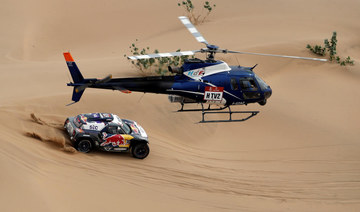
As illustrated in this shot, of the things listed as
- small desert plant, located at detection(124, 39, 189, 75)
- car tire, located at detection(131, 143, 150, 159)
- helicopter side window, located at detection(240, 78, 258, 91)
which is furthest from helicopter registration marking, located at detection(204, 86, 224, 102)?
small desert plant, located at detection(124, 39, 189, 75)

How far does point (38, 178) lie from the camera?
38.7 feet

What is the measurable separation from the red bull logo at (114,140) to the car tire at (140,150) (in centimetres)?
43

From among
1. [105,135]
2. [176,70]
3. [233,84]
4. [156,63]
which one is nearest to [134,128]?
[105,135]

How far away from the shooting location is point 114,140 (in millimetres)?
15414

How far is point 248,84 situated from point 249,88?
154mm

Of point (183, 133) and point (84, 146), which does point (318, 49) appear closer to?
point (183, 133)

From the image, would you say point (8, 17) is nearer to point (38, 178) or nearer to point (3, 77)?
point (3, 77)

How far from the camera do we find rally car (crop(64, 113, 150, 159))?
49.6 feet

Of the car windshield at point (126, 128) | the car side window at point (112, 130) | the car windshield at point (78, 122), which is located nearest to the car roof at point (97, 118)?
the car windshield at point (78, 122)

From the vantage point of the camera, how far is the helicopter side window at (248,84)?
17277 mm

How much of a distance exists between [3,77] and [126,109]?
8000mm

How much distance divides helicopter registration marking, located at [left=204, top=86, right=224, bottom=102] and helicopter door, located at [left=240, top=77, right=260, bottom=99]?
2.76 ft

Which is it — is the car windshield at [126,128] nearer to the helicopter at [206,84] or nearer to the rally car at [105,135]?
the rally car at [105,135]

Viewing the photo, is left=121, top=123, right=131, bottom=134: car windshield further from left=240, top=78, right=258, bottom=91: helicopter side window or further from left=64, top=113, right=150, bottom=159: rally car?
left=240, top=78, right=258, bottom=91: helicopter side window
